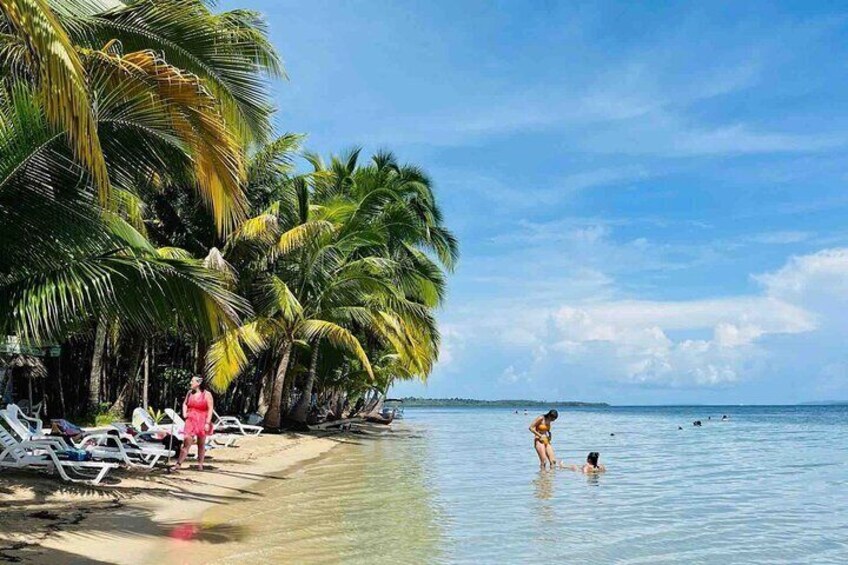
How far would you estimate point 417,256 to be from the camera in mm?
30250

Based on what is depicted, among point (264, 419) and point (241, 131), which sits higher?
point (241, 131)

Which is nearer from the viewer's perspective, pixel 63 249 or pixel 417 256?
pixel 63 249

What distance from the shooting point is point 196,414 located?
1184cm

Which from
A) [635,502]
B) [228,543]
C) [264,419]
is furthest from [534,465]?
[228,543]

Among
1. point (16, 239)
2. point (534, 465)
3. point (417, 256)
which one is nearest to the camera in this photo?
point (16, 239)

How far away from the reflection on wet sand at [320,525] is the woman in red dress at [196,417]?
1.20 meters

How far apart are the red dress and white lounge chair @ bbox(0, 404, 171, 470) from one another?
0.52 meters

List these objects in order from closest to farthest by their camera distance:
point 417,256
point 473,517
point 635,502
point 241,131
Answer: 1. point 241,131
2. point 473,517
3. point 635,502
4. point 417,256

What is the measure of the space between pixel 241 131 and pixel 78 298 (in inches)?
100

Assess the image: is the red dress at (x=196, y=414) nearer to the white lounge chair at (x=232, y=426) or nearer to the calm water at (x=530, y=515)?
the calm water at (x=530, y=515)

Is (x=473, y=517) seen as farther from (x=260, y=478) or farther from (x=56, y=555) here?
(x=56, y=555)

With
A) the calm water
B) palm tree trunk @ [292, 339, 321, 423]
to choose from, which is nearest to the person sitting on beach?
the calm water

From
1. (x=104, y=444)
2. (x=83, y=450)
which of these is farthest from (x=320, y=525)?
(x=104, y=444)

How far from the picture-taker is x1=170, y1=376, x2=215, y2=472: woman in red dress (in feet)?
38.4
